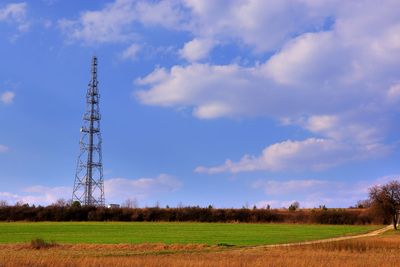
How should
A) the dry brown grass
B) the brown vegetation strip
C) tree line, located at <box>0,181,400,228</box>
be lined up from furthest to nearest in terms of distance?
1. tree line, located at <box>0,181,400,228</box>
2. the dry brown grass
3. the brown vegetation strip

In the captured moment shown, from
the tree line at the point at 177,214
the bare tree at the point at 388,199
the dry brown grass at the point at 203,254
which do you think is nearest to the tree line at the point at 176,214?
the tree line at the point at 177,214

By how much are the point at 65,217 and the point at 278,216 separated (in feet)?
150

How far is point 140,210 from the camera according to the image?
12744cm

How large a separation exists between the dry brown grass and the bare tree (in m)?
37.1

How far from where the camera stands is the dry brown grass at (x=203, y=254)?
23500mm

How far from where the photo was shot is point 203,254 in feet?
116

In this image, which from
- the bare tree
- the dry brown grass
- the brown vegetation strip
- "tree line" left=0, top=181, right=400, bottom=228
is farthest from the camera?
"tree line" left=0, top=181, right=400, bottom=228

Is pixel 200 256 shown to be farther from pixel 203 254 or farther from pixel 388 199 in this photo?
pixel 388 199

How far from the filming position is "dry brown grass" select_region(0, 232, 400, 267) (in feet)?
77.1

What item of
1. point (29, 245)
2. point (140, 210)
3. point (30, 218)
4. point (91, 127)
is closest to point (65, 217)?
point (30, 218)

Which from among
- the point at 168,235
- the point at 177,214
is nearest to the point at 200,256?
the point at 168,235

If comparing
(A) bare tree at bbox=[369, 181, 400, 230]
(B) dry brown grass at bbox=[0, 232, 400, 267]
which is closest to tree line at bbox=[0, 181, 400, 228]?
(A) bare tree at bbox=[369, 181, 400, 230]

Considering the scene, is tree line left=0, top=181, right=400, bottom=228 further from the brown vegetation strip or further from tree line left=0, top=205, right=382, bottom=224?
the brown vegetation strip

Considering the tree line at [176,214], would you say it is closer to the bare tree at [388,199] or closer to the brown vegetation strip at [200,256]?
the bare tree at [388,199]
